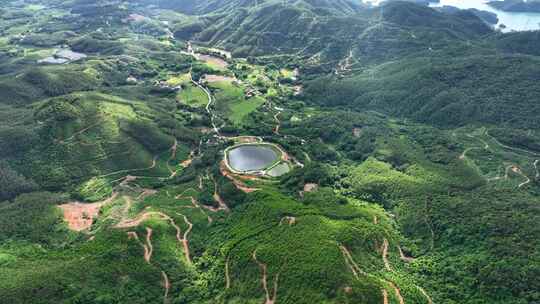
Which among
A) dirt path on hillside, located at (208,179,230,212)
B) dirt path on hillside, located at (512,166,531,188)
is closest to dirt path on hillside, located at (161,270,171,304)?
dirt path on hillside, located at (208,179,230,212)

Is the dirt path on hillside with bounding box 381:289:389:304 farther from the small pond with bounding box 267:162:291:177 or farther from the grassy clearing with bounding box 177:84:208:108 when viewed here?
the grassy clearing with bounding box 177:84:208:108

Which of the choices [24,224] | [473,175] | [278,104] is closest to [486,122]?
[473,175]

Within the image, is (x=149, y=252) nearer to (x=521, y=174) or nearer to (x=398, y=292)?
Result: (x=398, y=292)

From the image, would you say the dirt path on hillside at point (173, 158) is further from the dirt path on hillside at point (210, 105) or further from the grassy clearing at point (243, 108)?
the grassy clearing at point (243, 108)

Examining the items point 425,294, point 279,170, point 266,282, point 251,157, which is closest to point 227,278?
point 266,282

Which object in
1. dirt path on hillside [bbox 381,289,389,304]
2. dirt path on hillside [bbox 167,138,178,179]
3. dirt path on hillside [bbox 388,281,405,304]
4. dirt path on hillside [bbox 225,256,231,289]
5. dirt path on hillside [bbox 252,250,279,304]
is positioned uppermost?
dirt path on hillside [bbox 381,289,389,304]

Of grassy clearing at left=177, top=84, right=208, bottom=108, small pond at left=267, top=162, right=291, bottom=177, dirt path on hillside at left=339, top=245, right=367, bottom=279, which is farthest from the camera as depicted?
grassy clearing at left=177, top=84, right=208, bottom=108

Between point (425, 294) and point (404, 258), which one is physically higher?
point (425, 294)
